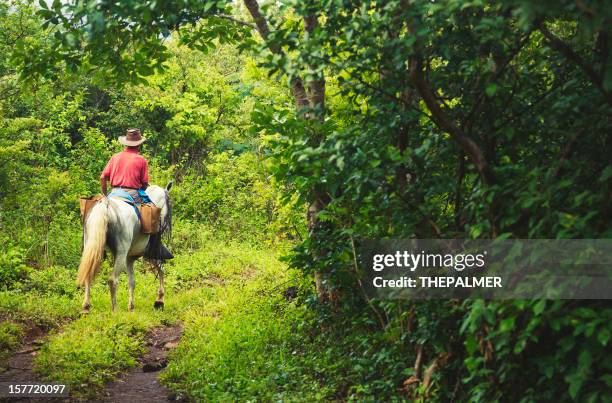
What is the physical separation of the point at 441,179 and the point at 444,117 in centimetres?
54

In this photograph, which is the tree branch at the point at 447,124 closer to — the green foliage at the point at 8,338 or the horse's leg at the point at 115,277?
the green foliage at the point at 8,338

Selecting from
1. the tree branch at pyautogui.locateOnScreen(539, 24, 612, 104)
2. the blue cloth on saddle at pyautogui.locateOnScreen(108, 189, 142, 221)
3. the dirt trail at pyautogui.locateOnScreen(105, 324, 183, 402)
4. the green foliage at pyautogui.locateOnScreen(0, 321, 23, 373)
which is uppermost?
the tree branch at pyautogui.locateOnScreen(539, 24, 612, 104)

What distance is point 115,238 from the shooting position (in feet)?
33.6

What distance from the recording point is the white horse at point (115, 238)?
9.43m

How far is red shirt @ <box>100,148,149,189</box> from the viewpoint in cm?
1070

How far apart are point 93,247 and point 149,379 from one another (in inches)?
98.6

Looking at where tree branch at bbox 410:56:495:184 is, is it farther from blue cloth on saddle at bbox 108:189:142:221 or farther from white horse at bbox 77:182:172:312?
blue cloth on saddle at bbox 108:189:142:221

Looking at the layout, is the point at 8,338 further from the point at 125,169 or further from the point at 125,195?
the point at 125,169

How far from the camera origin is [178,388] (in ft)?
23.3

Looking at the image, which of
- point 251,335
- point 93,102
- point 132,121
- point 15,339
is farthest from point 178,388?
point 93,102

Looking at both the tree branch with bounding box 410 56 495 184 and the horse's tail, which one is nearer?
the tree branch with bounding box 410 56 495 184

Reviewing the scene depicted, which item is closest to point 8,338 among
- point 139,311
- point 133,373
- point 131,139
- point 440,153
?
point 133,373

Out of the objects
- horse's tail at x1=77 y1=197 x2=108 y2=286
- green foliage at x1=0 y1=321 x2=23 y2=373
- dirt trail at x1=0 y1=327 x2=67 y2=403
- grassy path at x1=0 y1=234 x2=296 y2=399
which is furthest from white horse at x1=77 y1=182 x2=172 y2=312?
green foliage at x1=0 y1=321 x2=23 y2=373

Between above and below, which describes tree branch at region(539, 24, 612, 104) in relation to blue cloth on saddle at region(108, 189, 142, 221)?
above
